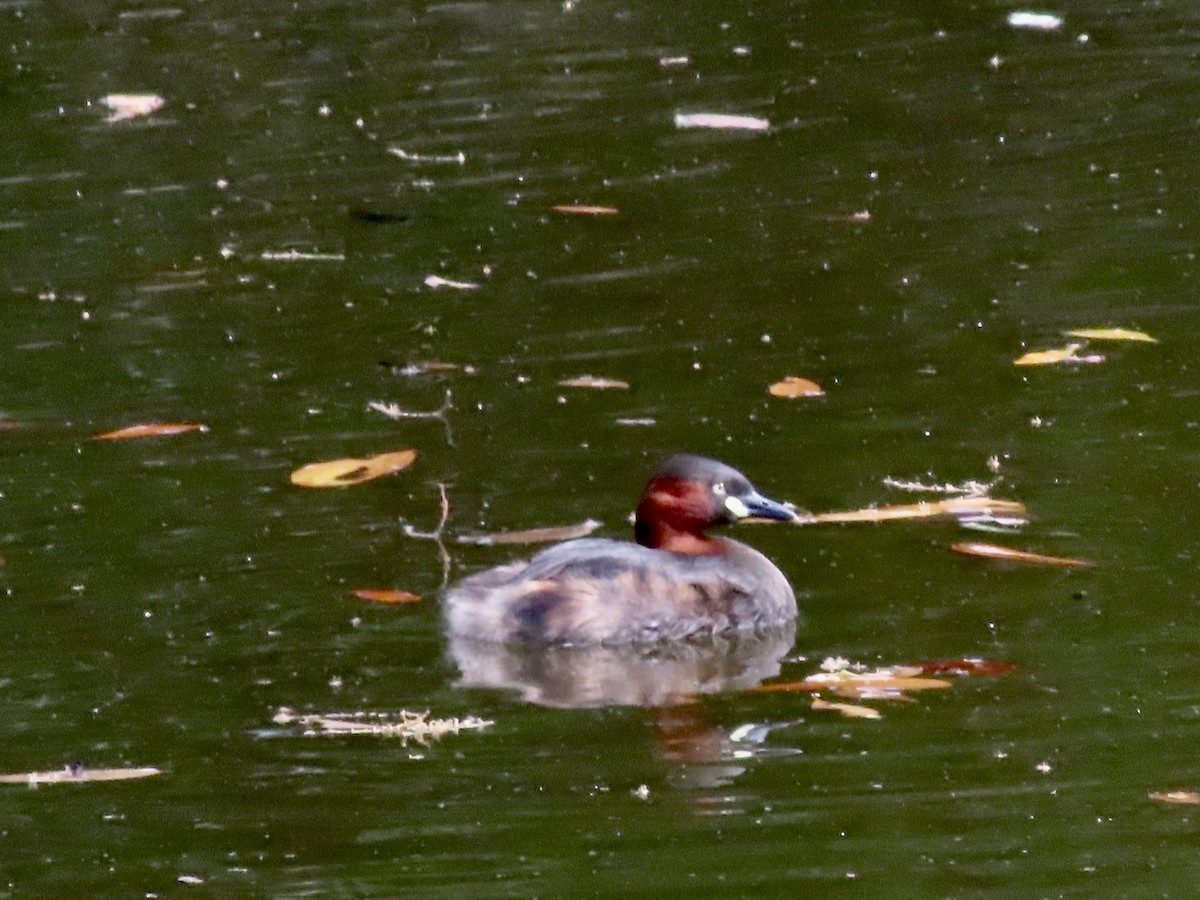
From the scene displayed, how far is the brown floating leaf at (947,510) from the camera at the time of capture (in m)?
7.32

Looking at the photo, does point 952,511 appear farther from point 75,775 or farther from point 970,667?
point 75,775

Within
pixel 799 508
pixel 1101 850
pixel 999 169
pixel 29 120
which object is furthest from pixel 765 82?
pixel 1101 850

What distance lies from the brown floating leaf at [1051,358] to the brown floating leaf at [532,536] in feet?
6.38

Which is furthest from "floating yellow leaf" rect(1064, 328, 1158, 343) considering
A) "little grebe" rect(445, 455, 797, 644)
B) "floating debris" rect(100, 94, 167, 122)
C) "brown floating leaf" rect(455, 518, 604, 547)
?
"floating debris" rect(100, 94, 167, 122)

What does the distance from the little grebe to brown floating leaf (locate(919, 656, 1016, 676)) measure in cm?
62

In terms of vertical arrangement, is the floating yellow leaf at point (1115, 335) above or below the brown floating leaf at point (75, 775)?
below

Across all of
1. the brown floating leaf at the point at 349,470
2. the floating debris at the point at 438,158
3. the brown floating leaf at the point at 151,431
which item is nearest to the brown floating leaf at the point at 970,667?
the brown floating leaf at the point at 349,470

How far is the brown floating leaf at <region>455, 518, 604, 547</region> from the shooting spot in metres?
7.40

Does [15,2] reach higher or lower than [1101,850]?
higher

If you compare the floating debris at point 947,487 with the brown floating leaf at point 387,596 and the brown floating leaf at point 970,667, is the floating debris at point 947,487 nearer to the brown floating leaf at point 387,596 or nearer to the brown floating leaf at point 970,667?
the brown floating leaf at point 970,667

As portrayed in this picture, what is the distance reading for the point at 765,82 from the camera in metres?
12.6

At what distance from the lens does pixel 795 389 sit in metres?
8.53

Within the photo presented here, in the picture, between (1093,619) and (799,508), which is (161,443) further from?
(1093,619)

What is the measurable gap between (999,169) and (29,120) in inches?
188
